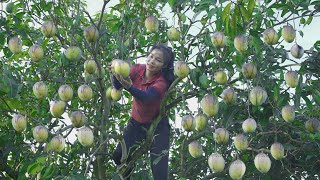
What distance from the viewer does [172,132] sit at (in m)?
5.16

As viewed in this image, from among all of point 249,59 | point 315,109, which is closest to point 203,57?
point 249,59

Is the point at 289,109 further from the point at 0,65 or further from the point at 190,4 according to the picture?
the point at 0,65

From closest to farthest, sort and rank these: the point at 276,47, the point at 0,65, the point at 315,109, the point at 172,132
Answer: the point at 276,47, the point at 315,109, the point at 0,65, the point at 172,132

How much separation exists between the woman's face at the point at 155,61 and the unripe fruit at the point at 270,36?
0.71 m

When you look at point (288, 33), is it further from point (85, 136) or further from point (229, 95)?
point (85, 136)

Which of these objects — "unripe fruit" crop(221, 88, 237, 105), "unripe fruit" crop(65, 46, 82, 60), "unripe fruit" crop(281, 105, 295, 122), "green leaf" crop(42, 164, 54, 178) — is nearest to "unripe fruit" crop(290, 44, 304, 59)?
"unripe fruit" crop(281, 105, 295, 122)

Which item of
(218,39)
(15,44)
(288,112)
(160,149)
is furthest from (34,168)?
(288,112)

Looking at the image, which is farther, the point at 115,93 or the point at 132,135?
the point at 132,135

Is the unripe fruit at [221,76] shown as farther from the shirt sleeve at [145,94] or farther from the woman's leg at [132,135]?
the woman's leg at [132,135]

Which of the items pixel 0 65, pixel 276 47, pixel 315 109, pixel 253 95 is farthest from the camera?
pixel 0 65

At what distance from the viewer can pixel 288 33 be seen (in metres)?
3.27

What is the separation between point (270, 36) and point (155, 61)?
0.79m

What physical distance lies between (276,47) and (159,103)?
75 cm

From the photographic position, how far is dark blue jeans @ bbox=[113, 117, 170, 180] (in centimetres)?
380
